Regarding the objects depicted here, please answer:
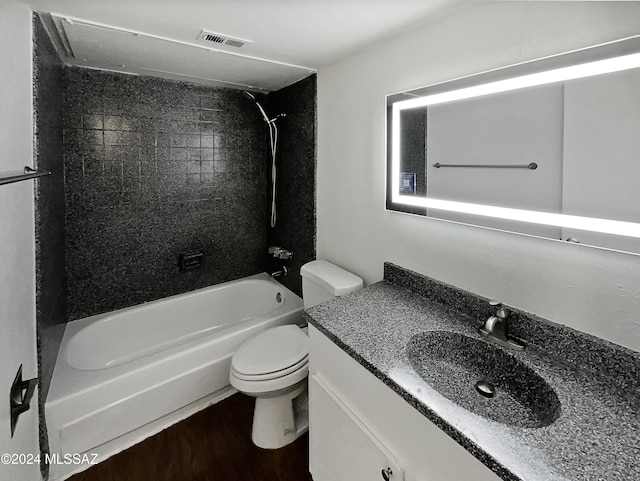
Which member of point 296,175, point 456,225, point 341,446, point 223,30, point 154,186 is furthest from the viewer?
point 296,175

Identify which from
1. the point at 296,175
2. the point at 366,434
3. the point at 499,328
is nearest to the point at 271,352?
the point at 366,434

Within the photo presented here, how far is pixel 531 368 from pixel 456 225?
1.95ft

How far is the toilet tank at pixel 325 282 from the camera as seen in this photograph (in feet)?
5.94

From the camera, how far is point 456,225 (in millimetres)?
1379

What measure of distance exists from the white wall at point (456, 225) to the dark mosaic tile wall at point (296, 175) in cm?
12

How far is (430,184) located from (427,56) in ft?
1.81

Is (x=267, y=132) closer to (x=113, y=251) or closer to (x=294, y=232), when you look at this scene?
(x=294, y=232)

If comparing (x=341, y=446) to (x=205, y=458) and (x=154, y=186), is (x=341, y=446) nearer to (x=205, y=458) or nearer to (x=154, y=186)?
(x=205, y=458)

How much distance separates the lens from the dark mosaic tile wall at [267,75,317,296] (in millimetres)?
2297

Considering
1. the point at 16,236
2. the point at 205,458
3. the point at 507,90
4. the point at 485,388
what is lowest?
the point at 205,458

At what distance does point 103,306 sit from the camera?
2287 millimetres

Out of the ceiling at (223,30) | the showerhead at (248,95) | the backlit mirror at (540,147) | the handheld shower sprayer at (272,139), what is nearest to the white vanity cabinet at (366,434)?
the backlit mirror at (540,147)

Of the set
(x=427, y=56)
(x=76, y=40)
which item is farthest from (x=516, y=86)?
(x=76, y=40)

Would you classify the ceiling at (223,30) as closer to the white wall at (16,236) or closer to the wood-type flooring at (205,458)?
the white wall at (16,236)
